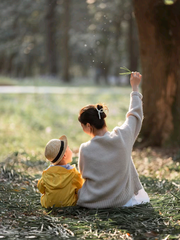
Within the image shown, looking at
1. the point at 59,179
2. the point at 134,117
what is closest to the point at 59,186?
the point at 59,179

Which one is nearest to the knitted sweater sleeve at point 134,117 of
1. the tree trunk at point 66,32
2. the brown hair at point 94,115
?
the brown hair at point 94,115

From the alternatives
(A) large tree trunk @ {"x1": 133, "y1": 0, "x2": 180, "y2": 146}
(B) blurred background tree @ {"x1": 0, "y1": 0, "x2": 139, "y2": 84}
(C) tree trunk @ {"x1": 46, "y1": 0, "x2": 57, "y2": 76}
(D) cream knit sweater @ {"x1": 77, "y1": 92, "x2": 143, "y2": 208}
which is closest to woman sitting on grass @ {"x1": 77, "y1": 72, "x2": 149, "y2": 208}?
(D) cream knit sweater @ {"x1": 77, "y1": 92, "x2": 143, "y2": 208}

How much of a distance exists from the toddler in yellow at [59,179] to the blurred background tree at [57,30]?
1630cm

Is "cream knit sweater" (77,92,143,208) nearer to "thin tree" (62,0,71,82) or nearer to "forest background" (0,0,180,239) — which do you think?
"forest background" (0,0,180,239)

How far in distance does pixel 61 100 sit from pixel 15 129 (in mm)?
4497

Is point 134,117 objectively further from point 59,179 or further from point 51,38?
point 51,38

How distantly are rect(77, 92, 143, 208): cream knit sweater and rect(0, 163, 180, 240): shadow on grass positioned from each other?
0.12 meters

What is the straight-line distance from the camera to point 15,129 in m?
9.67

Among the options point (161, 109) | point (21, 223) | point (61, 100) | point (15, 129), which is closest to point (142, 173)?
point (161, 109)

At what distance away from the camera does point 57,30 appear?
26.3m

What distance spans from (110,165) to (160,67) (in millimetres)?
3918

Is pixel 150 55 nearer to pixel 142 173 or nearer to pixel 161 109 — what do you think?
pixel 161 109

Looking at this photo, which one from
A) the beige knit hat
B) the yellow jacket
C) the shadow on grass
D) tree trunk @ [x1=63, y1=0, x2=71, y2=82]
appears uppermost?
tree trunk @ [x1=63, y1=0, x2=71, y2=82]

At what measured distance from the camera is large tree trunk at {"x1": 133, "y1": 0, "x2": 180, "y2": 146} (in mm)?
6668
